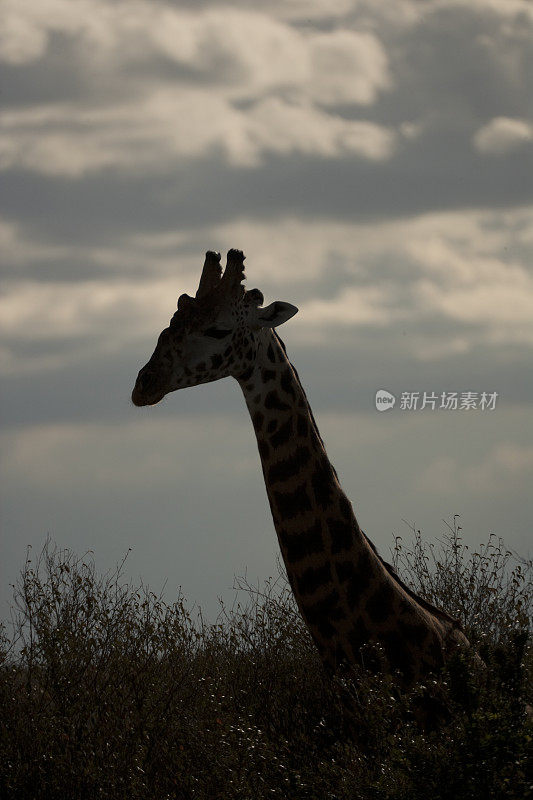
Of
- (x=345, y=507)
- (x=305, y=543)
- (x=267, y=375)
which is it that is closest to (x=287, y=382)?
(x=267, y=375)

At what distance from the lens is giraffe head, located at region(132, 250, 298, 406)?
7.66m

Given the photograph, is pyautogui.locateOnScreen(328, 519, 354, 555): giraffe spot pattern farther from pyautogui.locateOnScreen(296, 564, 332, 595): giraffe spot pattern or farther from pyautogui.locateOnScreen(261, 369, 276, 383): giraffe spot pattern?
pyautogui.locateOnScreen(261, 369, 276, 383): giraffe spot pattern

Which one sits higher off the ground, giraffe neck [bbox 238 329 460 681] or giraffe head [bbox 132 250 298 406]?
giraffe head [bbox 132 250 298 406]

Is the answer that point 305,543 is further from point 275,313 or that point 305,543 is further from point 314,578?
point 275,313

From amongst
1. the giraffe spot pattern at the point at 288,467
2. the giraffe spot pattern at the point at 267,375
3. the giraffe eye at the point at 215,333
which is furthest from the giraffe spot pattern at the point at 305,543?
the giraffe eye at the point at 215,333

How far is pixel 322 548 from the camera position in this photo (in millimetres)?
7578

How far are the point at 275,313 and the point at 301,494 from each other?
4.88 ft

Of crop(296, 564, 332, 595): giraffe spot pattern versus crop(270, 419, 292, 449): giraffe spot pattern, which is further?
crop(270, 419, 292, 449): giraffe spot pattern

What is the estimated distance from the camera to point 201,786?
697 centimetres

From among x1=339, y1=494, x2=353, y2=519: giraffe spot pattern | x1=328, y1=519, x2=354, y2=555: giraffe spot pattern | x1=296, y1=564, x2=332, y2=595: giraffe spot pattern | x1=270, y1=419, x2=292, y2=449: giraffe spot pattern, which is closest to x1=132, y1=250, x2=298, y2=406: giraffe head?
x1=270, y1=419, x2=292, y2=449: giraffe spot pattern

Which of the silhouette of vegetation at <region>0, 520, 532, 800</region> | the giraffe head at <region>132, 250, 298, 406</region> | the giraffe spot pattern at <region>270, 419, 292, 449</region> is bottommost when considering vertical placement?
the silhouette of vegetation at <region>0, 520, 532, 800</region>

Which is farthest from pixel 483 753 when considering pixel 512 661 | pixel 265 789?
pixel 265 789

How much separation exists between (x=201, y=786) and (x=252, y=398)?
112 inches

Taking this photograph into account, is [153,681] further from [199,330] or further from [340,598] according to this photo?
[199,330]
